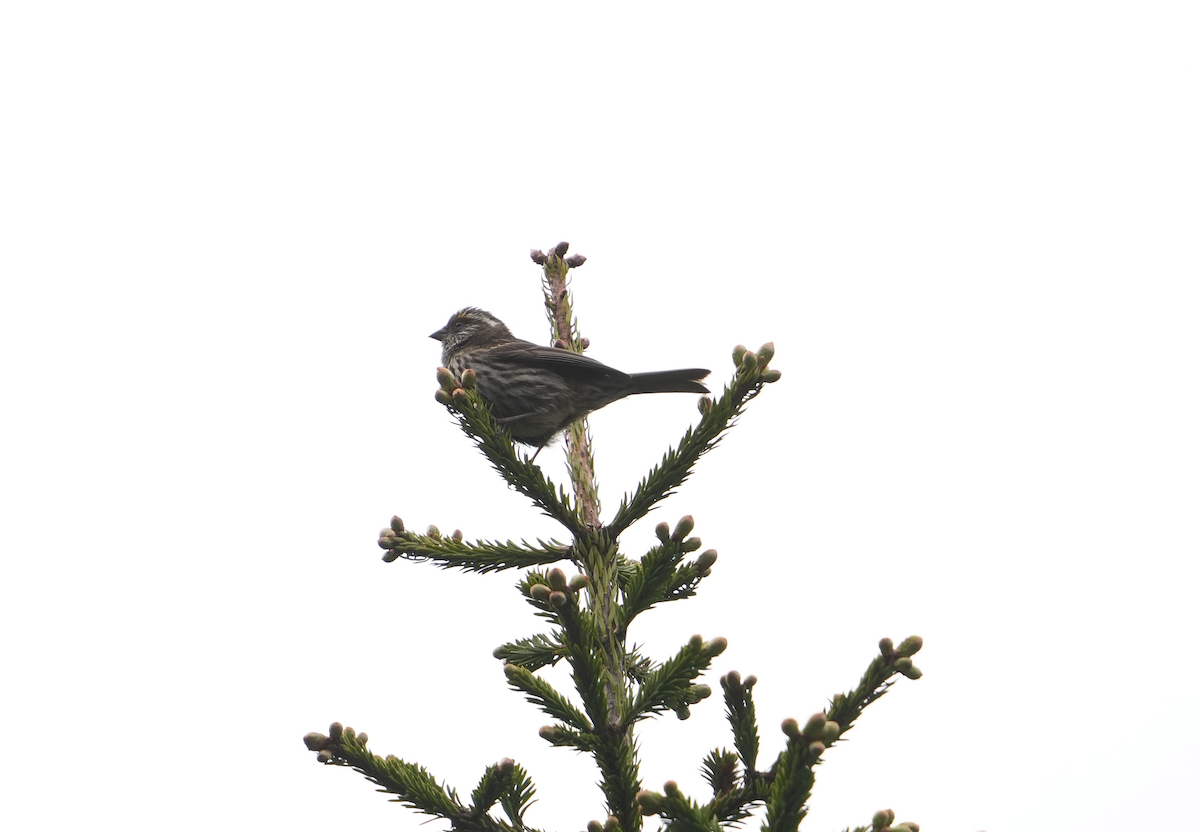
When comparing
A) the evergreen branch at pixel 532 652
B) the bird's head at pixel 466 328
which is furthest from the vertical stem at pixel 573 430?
the bird's head at pixel 466 328

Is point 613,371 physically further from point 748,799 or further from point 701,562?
point 748,799

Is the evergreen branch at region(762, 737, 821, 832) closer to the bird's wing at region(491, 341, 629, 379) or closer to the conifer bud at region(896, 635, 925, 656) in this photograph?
the conifer bud at region(896, 635, 925, 656)

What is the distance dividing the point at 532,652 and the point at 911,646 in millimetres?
1269

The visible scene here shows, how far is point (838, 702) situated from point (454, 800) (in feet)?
3.43

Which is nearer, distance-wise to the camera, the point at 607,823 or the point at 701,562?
the point at 607,823

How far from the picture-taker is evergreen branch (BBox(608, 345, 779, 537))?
318 cm

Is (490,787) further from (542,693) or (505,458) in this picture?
(505,458)

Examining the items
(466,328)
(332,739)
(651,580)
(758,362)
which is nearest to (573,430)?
(758,362)

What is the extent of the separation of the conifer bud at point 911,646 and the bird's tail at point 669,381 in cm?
278

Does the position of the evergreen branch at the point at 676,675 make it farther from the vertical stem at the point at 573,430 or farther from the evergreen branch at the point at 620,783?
the vertical stem at the point at 573,430

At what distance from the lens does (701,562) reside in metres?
2.98

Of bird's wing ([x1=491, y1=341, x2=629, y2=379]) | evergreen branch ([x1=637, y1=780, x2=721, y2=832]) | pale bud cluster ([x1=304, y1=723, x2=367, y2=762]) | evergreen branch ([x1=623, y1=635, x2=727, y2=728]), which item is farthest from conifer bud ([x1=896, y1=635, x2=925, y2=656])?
bird's wing ([x1=491, y1=341, x2=629, y2=379])

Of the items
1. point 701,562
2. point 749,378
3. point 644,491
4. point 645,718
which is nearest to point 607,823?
point 645,718

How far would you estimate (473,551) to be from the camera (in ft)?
10.5
